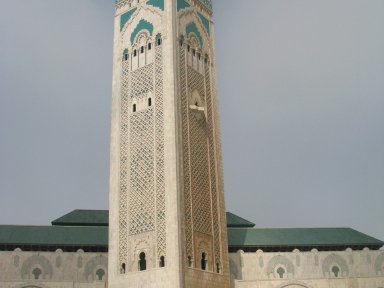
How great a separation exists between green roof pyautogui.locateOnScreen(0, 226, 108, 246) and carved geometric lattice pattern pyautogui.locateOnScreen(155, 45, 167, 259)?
15.4 ft

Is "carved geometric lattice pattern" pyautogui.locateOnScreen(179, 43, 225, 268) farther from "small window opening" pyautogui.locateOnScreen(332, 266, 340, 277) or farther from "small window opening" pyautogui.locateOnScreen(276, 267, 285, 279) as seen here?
"small window opening" pyautogui.locateOnScreen(332, 266, 340, 277)

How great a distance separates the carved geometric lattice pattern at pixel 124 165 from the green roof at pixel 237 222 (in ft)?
24.7

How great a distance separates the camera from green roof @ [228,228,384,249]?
18.7 meters

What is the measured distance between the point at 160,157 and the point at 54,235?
19.4 feet

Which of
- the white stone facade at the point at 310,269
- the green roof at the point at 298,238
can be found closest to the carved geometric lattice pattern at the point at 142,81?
the green roof at the point at 298,238

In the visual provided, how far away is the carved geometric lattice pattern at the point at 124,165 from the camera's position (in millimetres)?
14102

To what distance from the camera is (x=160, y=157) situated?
14125 millimetres

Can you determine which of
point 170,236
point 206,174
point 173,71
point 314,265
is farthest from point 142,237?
point 314,265

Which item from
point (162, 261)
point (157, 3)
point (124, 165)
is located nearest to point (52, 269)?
point (124, 165)

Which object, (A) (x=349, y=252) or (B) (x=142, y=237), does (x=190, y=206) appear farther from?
(A) (x=349, y=252)

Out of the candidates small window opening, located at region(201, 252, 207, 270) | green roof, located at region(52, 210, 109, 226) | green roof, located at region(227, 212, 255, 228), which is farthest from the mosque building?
green roof, located at region(227, 212, 255, 228)

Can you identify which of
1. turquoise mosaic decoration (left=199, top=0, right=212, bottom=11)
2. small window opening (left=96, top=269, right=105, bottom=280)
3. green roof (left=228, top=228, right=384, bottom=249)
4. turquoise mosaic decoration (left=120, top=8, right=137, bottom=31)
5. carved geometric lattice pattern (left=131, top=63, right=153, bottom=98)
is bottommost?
small window opening (left=96, top=269, right=105, bottom=280)

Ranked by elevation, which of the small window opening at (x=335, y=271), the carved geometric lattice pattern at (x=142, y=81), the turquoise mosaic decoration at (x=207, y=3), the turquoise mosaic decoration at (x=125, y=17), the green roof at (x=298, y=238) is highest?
the turquoise mosaic decoration at (x=207, y=3)

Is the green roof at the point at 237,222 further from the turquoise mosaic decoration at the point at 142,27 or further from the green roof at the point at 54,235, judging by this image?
the turquoise mosaic decoration at the point at 142,27
